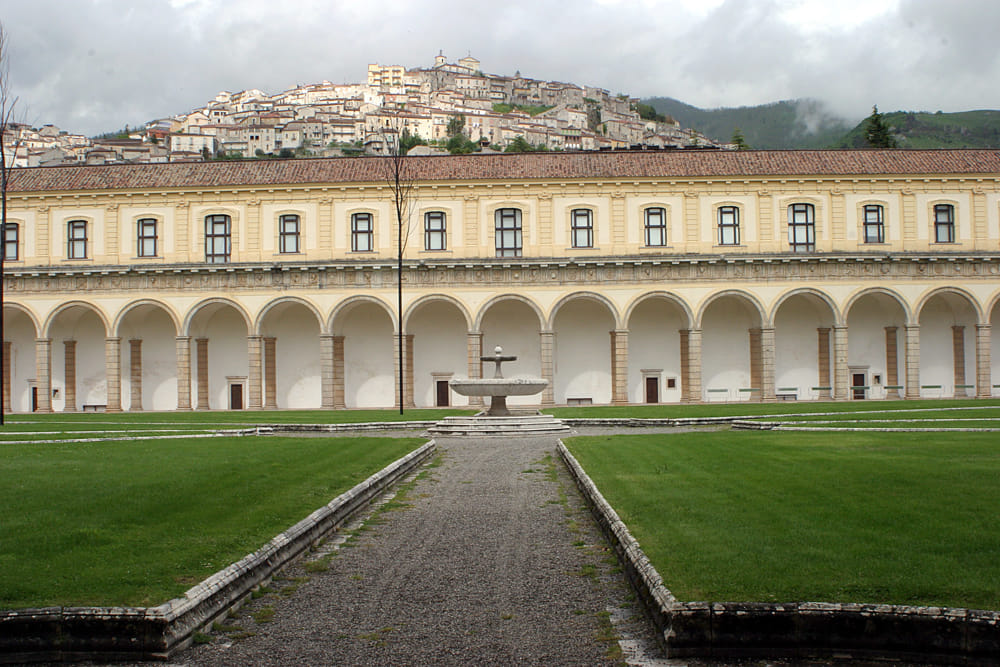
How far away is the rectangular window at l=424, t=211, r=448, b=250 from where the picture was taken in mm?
42125

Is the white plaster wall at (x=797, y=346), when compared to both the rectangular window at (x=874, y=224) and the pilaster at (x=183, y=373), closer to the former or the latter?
the rectangular window at (x=874, y=224)

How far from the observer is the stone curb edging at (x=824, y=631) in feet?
19.5

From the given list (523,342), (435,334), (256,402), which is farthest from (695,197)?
(256,402)

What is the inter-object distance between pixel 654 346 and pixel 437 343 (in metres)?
9.96

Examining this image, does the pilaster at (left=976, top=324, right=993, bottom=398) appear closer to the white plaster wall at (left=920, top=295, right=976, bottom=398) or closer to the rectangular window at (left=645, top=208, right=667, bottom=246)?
the white plaster wall at (left=920, top=295, right=976, bottom=398)

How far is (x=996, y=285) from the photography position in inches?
1604

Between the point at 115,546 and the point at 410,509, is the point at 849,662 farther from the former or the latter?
the point at 410,509

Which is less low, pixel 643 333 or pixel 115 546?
pixel 643 333

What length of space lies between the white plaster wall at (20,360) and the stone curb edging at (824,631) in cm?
4411

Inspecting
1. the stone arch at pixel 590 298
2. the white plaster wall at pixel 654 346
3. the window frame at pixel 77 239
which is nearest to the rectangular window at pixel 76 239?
the window frame at pixel 77 239

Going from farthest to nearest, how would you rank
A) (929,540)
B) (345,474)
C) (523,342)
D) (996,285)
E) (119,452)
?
(523,342) < (996,285) < (119,452) < (345,474) < (929,540)

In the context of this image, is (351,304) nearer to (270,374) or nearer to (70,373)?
(270,374)

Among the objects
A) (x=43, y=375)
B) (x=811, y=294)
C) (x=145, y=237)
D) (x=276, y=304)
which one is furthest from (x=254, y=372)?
(x=811, y=294)

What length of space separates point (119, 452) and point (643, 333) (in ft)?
97.7
